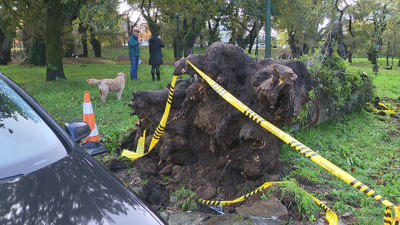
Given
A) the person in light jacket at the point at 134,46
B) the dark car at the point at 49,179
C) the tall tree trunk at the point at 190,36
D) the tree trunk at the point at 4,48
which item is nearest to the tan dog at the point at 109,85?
the person in light jacket at the point at 134,46

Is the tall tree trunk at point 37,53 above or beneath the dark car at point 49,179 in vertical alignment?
above

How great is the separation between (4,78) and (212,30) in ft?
87.1

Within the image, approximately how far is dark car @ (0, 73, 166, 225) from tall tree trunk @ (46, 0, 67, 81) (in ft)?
34.3

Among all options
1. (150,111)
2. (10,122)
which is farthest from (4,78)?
(150,111)

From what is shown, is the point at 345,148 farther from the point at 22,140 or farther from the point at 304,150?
the point at 22,140

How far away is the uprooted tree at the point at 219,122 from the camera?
3248mm

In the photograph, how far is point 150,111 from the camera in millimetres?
4180

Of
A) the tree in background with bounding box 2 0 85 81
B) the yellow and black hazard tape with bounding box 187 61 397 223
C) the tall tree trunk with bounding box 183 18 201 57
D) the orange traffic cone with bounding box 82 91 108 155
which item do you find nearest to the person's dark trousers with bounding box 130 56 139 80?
the tree in background with bounding box 2 0 85 81

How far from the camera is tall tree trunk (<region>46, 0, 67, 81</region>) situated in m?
11.4

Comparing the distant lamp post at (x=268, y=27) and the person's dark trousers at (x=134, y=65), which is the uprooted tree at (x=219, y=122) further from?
the person's dark trousers at (x=134, y=65)

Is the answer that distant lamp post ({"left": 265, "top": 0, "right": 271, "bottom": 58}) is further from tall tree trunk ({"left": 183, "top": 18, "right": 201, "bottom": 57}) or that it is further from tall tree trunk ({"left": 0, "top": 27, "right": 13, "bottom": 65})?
tall tree trunk ({"left": 0, "top": 27, "right": 13, "bottom": 65})

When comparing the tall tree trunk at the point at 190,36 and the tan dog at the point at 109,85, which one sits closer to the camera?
the tan dog at the point at 109,85

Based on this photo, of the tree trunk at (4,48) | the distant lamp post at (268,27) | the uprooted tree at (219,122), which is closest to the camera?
the uprooted tree at (219,122)

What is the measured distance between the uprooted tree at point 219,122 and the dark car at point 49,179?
5.12 ft
